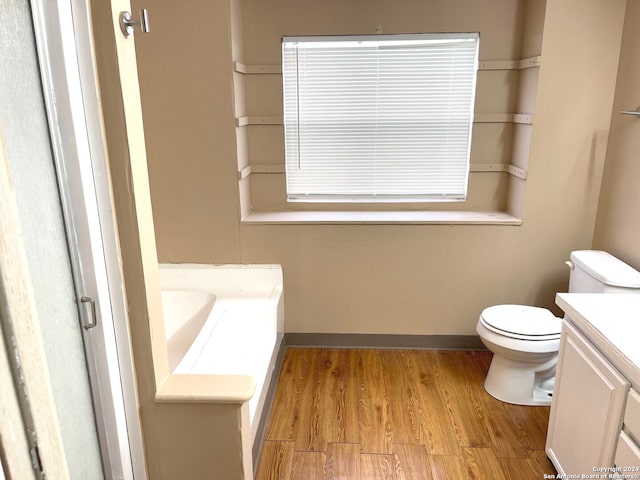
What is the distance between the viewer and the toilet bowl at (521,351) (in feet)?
7.39

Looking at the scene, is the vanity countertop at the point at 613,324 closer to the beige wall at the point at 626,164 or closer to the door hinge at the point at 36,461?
the beige wall at the point at 626,164

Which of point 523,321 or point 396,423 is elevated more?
point 523,321

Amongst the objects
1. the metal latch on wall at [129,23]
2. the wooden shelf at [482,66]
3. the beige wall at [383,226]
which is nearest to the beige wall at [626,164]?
the beige wall at [383,226]

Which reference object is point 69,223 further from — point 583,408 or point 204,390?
point 583,408

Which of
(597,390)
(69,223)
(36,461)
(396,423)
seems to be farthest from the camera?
(396,423)

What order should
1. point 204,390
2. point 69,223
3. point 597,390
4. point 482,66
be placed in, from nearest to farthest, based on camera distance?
point 69,223, point 204,390, point 597,390, point 482,66

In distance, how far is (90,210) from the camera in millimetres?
1053

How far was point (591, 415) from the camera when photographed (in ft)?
5.24

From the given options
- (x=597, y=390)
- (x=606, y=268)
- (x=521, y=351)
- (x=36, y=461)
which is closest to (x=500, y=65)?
(x=606, y=268)

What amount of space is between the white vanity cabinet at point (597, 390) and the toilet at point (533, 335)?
0.38 m

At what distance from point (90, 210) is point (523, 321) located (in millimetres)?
2038

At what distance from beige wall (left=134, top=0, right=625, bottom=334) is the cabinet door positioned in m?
0.97

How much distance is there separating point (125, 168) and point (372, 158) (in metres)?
2.01

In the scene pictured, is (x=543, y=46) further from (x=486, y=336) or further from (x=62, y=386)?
(x=62, y=386)
